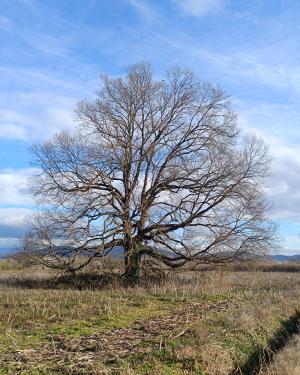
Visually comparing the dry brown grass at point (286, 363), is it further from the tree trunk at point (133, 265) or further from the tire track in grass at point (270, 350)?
the tree trunk at point (133, 265)

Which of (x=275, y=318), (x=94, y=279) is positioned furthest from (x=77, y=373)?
(x=94, y=279)

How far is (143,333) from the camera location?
11188 millimetres

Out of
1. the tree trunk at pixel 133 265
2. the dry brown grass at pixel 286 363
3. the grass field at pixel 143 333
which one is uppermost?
the tree trunk at pixel 133 265

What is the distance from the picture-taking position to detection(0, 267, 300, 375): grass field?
339 inches

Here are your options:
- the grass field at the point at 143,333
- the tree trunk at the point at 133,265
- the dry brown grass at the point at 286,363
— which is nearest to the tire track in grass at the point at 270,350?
the grass field at the point at 143,333

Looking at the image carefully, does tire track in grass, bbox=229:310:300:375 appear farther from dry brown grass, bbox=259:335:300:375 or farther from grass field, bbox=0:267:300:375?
dry brown grass, bbox=259:335:300:375

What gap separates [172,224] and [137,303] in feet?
37.8

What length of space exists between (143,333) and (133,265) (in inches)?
624

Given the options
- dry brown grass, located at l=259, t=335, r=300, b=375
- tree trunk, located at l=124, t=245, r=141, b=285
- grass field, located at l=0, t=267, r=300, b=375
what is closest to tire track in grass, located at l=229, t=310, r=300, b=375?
grass field, located at l=0, t=267, r=300, b=375

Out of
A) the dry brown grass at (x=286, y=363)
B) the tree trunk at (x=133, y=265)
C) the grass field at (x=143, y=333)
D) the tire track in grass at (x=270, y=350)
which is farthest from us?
the tree trunk at (x=133, y=265)

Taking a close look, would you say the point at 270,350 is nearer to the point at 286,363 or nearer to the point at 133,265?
the point at 286,363

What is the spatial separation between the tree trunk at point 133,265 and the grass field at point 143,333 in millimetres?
8173

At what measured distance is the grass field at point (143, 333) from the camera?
861cm

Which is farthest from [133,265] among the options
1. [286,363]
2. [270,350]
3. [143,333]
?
[286,363]
